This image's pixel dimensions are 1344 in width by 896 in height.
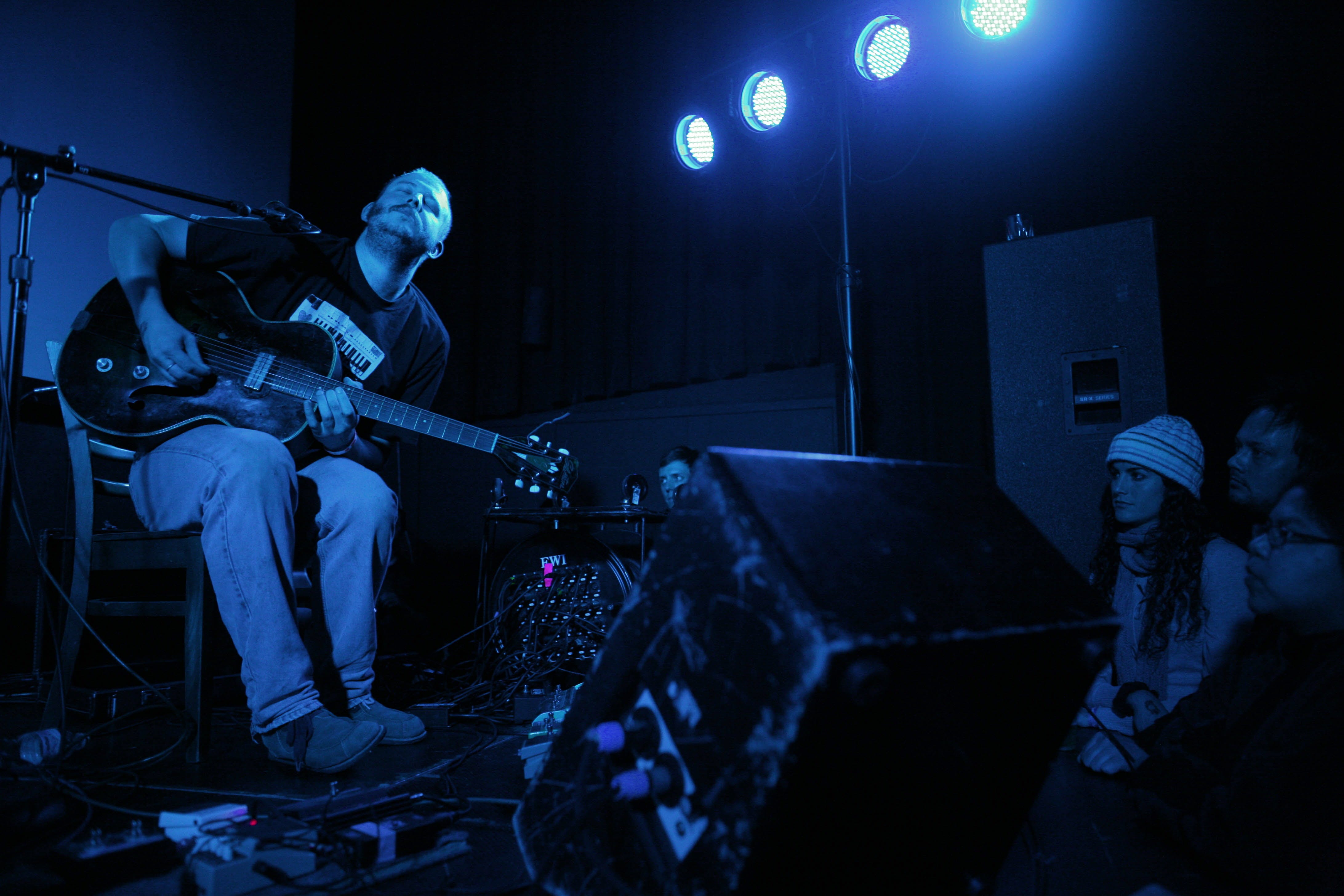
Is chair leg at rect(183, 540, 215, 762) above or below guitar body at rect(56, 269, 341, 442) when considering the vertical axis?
below

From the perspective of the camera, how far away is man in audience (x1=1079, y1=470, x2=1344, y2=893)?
0.97m

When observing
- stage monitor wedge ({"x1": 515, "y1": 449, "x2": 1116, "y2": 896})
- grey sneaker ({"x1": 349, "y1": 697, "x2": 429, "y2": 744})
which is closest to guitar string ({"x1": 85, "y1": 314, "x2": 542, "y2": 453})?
grey sneaker ({"x1": 349, "y1": 697, "x2": 429, "y2": 744})

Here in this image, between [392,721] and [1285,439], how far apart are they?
217cm

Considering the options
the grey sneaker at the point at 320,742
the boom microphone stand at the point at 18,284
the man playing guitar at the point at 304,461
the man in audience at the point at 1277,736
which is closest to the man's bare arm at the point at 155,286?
the man playing guitar at the point at 304,461

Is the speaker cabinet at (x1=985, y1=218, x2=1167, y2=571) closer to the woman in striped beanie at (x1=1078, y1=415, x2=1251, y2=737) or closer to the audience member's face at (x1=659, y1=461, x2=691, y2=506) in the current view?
the woman in striped beanie at (x1=1078, y1=415, x2=1251, y2=737)

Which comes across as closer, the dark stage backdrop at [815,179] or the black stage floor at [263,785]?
the black stage floor at [263,785]

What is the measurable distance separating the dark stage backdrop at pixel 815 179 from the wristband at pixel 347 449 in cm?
165

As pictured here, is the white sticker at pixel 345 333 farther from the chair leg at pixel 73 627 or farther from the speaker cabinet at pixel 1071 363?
the speaker cabinet at pixel 1071 363

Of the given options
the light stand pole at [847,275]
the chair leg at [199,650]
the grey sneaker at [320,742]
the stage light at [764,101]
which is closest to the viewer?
the grey sneaker at [320,742]

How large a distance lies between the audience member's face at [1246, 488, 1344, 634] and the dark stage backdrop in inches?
57.6

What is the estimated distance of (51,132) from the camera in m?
3.09

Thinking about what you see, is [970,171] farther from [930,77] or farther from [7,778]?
[7,778]

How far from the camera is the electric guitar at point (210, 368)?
5.67ft

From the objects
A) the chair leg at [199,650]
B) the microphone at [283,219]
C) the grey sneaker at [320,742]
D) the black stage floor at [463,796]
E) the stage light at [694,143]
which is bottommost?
the black stage floor at [463,796]
